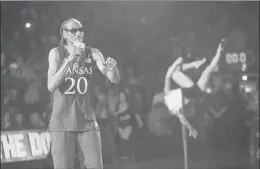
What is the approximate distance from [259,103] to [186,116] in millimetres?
697

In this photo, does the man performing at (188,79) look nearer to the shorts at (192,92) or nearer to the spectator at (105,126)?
the shorts at (192,92)

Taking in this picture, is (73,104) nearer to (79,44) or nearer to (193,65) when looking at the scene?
(79,44)

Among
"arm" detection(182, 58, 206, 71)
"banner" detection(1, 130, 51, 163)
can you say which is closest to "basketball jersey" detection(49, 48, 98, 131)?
"banner" detection(1, 130, 51, 163)

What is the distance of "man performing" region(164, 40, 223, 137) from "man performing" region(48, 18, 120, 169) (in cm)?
58

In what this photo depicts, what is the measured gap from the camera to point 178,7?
4.03 meters

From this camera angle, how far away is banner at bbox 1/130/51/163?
3.85 meters

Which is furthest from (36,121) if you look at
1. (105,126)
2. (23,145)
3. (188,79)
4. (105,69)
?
(188,79)

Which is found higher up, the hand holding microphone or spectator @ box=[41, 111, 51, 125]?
the hand holding microphone

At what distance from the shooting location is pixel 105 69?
3.71m

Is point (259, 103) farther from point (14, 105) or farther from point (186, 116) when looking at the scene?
point (14, 105)

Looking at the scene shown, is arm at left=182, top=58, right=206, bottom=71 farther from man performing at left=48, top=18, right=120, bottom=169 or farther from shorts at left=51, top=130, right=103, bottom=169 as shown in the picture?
shorts at left=51, top=130, right=103, bottom=169

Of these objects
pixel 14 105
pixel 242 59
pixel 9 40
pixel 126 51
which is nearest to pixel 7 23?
pixel 9 40

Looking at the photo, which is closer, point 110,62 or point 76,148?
point 76,148

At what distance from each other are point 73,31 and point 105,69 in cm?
40
